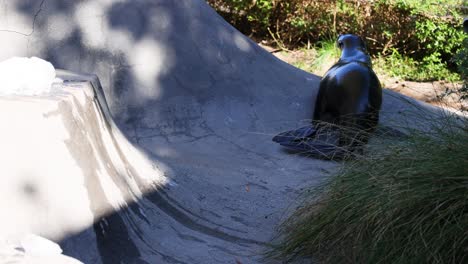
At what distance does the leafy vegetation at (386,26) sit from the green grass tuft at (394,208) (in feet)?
19.8

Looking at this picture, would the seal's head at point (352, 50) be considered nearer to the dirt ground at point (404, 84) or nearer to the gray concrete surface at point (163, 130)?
the gray concrete surface at point (163, 130)

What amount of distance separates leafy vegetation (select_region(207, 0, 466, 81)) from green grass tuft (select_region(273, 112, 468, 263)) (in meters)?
6.02

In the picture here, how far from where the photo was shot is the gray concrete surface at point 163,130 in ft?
10.8

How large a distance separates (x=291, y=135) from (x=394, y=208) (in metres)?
2.55

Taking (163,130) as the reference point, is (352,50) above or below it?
above

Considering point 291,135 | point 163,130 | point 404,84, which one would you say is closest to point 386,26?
point 404,84

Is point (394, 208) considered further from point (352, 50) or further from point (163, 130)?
point (352, 50)

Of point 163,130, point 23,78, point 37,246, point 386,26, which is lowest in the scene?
point 386,26

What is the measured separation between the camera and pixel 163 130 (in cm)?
543

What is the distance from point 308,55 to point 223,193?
546cm

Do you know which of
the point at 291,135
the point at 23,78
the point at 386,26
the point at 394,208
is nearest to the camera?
the point at 394,208

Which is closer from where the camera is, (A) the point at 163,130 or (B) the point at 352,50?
(A) the point at 163,130

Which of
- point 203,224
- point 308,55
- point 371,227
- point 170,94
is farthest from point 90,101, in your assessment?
point 308,55

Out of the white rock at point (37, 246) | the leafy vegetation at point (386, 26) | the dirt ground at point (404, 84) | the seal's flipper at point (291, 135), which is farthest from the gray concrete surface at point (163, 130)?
the leafy vegetation at point (386, 26)
